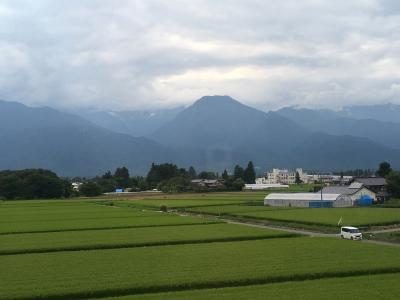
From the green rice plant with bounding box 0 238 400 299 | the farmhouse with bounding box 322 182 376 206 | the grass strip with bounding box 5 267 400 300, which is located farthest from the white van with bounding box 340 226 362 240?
the farmhouse with bounding box 322 182 376 206

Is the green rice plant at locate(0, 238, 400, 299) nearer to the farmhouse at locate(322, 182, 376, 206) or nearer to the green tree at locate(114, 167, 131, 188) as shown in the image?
the farmhouse at locate(322, 182, 376, 206)

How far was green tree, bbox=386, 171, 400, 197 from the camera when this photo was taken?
69.6m

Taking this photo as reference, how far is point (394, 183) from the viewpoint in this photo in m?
69.8

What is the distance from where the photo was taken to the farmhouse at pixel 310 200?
196ft

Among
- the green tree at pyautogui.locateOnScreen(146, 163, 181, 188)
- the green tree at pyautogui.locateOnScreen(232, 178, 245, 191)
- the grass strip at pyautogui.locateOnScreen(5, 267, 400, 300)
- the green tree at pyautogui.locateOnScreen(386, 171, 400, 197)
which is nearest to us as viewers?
the grass strip at pyautogui.locateOnScreen(5, 267, 400, 300)

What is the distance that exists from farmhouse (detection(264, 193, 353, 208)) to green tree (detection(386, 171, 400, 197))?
36.6ft

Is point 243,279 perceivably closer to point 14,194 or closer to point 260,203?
point 260,203

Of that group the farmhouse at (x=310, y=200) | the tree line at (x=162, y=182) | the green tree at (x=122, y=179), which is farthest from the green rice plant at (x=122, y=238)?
the green tree at (x=122, y=179)

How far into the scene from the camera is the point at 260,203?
65.5 metres

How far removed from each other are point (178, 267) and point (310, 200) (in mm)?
44290

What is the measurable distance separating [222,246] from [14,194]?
82.4 m

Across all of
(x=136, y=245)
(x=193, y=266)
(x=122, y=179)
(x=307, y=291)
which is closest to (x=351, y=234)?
(x=136, y=245)

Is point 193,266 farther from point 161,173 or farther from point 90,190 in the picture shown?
point 161,173

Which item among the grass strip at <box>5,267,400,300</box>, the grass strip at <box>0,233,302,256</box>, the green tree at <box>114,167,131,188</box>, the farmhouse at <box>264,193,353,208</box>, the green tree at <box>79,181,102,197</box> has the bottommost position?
the grass strip at <box>5,267,400,300</box>
